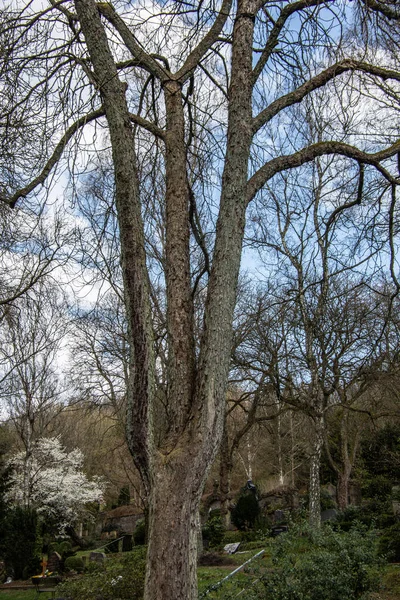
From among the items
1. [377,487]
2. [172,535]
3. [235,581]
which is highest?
[172,535]

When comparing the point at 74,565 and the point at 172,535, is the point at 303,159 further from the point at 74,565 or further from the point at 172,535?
the point at 74,565

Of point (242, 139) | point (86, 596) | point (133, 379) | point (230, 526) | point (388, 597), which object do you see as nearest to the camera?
point (133, 379)

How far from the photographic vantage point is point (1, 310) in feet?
29.0

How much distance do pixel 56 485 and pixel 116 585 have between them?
53.6 ft

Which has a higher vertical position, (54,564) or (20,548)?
(20,548)

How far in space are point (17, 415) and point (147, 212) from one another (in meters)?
16.5

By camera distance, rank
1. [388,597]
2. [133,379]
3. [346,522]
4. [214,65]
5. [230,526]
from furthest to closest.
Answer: [230,526] → [346,522] → [388,597] → [214,65] → [133,379]

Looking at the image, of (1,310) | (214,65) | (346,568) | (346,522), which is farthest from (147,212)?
(346,522)

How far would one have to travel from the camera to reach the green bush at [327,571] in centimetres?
496

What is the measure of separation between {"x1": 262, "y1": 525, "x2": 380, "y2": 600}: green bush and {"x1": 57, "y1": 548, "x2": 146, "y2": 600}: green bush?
2.61 metres

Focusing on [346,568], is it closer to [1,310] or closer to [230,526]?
[1,310]

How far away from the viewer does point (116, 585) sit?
7.25 meters

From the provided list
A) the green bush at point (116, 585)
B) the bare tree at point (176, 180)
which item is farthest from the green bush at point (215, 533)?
the bare tree at point (176, 180)

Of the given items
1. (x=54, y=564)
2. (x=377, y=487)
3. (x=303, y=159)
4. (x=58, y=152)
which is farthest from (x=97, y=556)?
(x=303, y=159)
